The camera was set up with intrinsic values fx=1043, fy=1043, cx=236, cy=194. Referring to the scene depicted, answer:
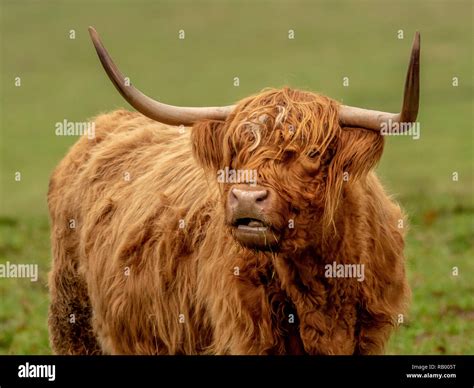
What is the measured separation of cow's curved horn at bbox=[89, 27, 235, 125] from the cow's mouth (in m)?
0.85

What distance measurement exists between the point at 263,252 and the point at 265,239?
14.9 inches

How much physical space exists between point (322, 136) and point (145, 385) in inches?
73.2

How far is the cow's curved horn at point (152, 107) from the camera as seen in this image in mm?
5828

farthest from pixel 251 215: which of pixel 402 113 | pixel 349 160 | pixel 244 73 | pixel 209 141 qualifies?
pixel 244 73

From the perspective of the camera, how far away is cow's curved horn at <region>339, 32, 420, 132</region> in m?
4.98

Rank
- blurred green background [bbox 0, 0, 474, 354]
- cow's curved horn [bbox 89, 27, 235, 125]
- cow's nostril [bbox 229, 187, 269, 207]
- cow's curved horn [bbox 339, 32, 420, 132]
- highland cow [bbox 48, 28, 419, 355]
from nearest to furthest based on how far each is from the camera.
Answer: cow's curved horn [bbox 339, 32, 420, 132], cow's nostril [bbox 229, 187, 269, 207], highland cow [bbox 48, 28, 419, 355], cow's curved horn [bbox 89, 27, 235, 125], blurred green background [bbox 0, 0, 474, 354]

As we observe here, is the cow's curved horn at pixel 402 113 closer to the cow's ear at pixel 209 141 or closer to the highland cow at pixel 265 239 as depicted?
the highland cow at pixel 265 239

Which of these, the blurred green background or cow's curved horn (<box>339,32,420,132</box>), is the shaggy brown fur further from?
the blurred green background

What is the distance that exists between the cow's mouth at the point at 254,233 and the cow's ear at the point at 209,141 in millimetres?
681

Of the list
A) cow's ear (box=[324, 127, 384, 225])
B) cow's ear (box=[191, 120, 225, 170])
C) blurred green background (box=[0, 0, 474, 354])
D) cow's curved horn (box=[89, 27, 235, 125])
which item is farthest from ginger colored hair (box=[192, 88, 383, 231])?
blurred green background (box=[0, 0, 474, 354])

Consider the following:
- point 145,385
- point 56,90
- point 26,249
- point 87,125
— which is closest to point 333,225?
point 145,385

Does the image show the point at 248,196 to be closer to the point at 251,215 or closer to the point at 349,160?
the point at 251,215

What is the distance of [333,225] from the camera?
5.65 metres

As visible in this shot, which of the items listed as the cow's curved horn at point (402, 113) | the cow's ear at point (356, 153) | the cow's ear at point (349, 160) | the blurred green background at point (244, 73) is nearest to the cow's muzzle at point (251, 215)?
the cow's ear at point (349, 160)
